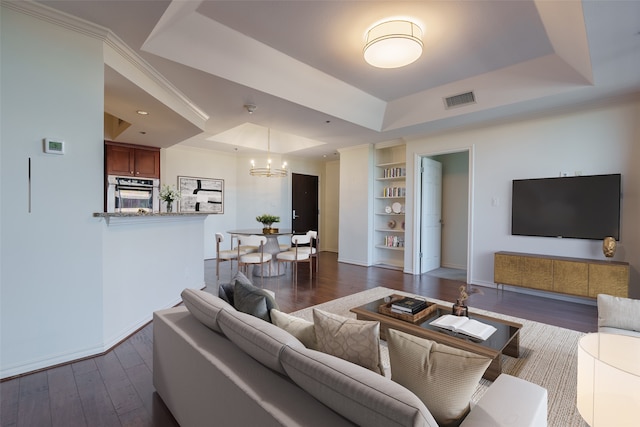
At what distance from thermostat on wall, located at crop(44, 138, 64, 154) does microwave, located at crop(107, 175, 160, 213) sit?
319cm

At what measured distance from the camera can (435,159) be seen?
21.9 feet

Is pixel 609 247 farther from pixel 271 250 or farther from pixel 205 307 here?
pixel 271 250

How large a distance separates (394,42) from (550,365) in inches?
118

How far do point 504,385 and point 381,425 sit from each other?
0.63 meters

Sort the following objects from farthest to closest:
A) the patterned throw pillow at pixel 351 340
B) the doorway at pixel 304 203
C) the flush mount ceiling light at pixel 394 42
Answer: the doorway at pixel 304 203 → the flush mount ceiling light at pixel 394 42 → the patterned throw pillow at pixel 351 340

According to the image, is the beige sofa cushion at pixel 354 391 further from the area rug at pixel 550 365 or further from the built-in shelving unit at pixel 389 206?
the built-in shelving unit at pixel 389 206

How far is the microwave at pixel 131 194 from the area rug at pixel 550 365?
163 inches

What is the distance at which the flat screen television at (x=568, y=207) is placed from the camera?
3840mm

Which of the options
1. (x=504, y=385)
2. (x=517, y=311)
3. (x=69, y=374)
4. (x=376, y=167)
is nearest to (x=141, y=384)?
(x=69, y=374)

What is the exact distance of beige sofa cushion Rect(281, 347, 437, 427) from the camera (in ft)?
2.58

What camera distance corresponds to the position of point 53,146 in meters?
2.30

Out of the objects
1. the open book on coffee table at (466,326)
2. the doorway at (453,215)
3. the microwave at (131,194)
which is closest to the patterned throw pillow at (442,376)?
the open book on coffee table at (466,326)

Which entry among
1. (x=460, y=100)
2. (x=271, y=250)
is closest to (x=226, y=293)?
(x=271, y=250)

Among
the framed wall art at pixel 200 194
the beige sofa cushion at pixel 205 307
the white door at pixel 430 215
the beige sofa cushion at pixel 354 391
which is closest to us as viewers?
the beige sofa cushion at pixel 354 391
